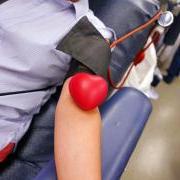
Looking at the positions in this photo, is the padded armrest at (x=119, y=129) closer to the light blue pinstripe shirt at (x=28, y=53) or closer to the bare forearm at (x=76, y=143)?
the bare forearm at (x=76, y=143)

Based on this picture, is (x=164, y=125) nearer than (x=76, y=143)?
No

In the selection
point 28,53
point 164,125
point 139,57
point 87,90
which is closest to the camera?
point 87,90

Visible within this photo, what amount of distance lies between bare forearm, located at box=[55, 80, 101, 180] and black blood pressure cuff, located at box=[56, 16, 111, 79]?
10 centimetres

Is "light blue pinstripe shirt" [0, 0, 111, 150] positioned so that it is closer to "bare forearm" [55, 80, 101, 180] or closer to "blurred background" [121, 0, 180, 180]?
"bare forearm" [55, 80, 101, 180]

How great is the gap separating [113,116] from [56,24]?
270mm

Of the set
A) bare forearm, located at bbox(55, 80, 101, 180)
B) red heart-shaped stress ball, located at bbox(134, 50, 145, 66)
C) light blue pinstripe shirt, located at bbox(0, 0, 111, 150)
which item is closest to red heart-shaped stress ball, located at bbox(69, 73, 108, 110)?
bare forearm, located at bbox(55, 80, 101, 180)

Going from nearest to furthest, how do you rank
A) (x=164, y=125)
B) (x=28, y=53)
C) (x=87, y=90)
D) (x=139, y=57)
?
1. (x=87, y=90)
2. (x=28, y=53)
3. (x=139, y=57)
4. (x=164, y=125)

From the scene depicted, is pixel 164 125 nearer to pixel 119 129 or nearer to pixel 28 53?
pixel 119 129

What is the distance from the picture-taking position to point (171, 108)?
167cm

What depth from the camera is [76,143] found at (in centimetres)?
59

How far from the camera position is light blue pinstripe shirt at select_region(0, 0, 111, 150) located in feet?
2.20

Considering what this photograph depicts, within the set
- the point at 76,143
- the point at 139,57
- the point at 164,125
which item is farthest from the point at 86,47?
the point at 164,125

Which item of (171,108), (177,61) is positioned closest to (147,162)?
(171,108)

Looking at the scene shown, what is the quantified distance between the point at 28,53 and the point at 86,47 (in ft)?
0.46
